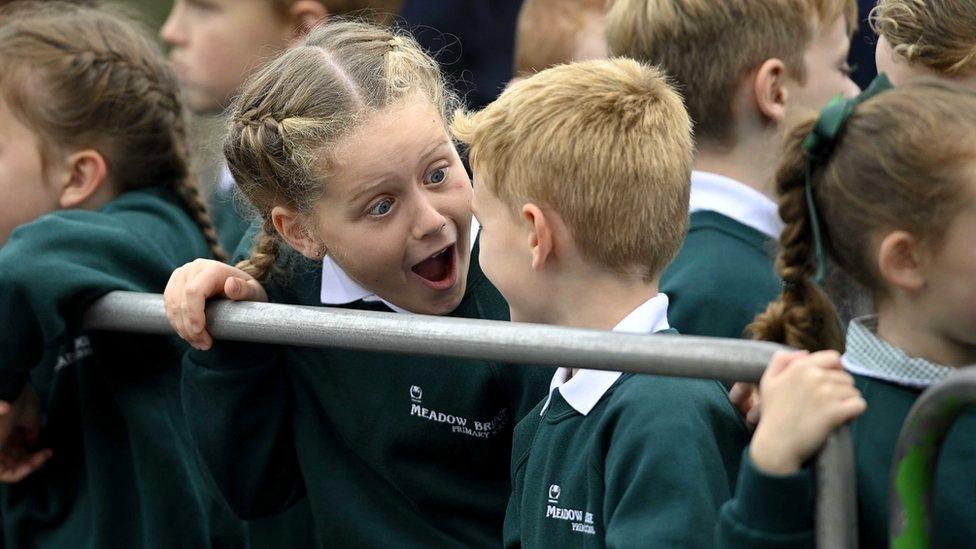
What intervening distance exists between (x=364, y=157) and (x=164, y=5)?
7.55 m

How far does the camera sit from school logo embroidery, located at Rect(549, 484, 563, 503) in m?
2.31

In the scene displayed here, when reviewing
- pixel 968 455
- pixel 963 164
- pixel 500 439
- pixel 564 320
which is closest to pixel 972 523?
pixel 968 455

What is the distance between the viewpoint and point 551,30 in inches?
186

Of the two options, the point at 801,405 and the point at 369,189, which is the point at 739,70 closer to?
the point at 369,189

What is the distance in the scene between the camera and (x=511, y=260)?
2.46m

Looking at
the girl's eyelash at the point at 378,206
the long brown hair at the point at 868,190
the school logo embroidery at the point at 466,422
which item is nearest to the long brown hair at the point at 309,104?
the girl's eyelash at the point at 378,206

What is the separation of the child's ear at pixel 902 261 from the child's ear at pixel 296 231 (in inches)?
45.1

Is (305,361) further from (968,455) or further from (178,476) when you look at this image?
(968,455)

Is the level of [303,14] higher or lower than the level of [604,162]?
lower

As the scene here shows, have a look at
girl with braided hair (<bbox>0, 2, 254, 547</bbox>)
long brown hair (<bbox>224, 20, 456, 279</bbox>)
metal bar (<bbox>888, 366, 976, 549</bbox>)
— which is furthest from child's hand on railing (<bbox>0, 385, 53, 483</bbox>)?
metal bar (<bbox>888, 366, 976, 549</bbox>)

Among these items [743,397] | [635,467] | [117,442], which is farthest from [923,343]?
[117,442]

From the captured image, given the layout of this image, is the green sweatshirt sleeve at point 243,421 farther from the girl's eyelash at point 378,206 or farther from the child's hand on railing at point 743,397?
the child's hand on railing at point 743,397

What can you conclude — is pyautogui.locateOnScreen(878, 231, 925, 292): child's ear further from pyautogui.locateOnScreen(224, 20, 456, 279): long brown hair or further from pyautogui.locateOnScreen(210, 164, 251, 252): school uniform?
pyautogui.locateOnScreen(210, 164, 251, 252): school uniform

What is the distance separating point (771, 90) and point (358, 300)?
3.71 ft
